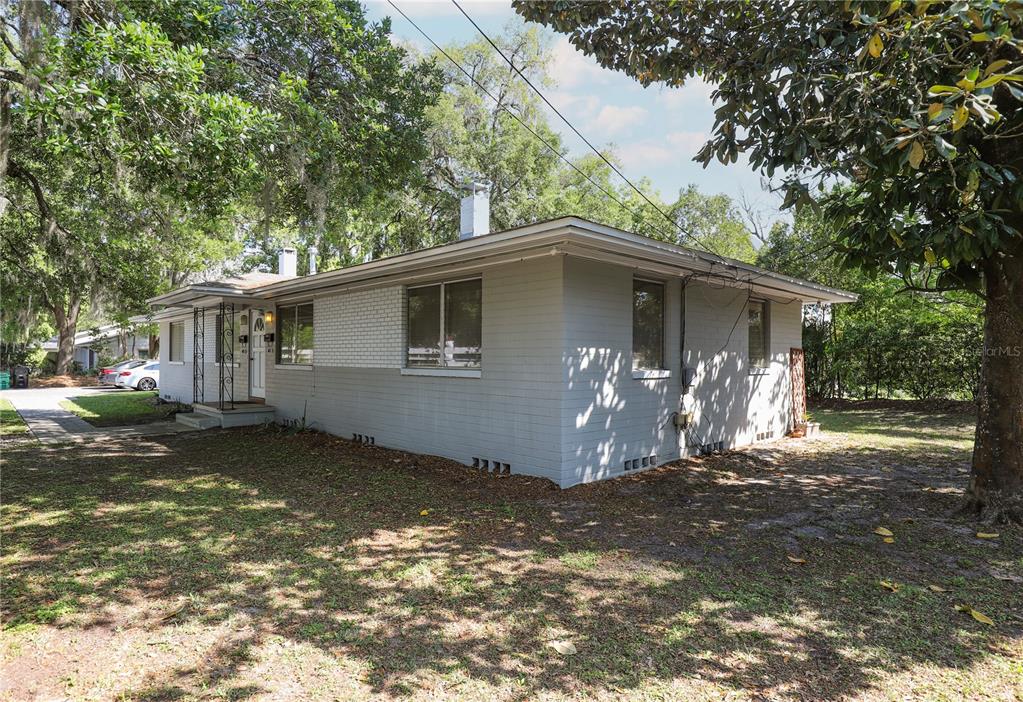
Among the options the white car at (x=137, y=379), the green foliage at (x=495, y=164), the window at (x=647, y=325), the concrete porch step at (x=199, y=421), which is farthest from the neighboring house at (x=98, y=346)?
the window at (x=647, y=325)

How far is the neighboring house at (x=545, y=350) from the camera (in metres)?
6.21

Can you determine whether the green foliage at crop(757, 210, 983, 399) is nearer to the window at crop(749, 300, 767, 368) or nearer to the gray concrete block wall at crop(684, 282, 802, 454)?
the gray concrete block wall at crop(684, 282, 802, 454)

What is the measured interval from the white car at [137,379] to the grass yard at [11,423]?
24.6 ft

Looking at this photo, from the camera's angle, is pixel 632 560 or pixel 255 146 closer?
pixel 632 560

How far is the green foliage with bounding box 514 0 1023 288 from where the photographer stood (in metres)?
3.71

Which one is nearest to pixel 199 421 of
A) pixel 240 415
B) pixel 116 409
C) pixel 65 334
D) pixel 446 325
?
pixel 240 415

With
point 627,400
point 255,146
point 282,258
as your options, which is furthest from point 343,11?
point 282,258

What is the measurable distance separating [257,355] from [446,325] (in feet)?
22.5

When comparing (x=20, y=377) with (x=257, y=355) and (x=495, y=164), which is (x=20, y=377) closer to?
(x=257, y=355)

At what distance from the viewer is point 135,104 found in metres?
5.39

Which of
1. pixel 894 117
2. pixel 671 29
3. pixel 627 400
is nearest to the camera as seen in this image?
A: pixel 894 117

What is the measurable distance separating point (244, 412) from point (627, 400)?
7799 millimetres

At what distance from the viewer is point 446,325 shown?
304 inches

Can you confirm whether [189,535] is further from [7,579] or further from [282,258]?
[282,258]
